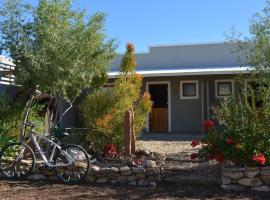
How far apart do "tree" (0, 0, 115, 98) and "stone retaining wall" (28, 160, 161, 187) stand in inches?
93.0

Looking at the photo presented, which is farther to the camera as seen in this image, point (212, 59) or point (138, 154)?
point (212, 59)

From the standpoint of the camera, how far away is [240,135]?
8172 millimetres

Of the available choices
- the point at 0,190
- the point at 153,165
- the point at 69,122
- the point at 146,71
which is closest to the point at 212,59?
the point at 146,71

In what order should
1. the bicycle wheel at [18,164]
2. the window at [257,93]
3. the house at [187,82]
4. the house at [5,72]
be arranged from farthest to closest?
the house at [187,82], the house at [5,72], the bicycle wheel at [18,164], the window at [257,93]

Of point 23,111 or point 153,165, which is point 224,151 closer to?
point 153,165

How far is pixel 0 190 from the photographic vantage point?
8156mm

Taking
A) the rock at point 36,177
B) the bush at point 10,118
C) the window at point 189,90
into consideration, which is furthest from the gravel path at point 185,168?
the window at point 189,90

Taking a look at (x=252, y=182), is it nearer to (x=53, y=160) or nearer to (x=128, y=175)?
(x=128, y=175)

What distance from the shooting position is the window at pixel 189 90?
19688mm

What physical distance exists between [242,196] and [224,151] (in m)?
0.90

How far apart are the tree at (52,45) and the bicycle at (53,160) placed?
1.41 metres

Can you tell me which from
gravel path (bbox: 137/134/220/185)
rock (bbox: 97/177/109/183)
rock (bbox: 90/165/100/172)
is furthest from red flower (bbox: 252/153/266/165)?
rock (bbox: 90/165/100/172)

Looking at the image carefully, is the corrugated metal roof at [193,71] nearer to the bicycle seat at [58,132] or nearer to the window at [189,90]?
the window at [189,90]

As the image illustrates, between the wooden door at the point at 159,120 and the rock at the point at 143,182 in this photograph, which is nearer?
the rock at the point at 143,182
